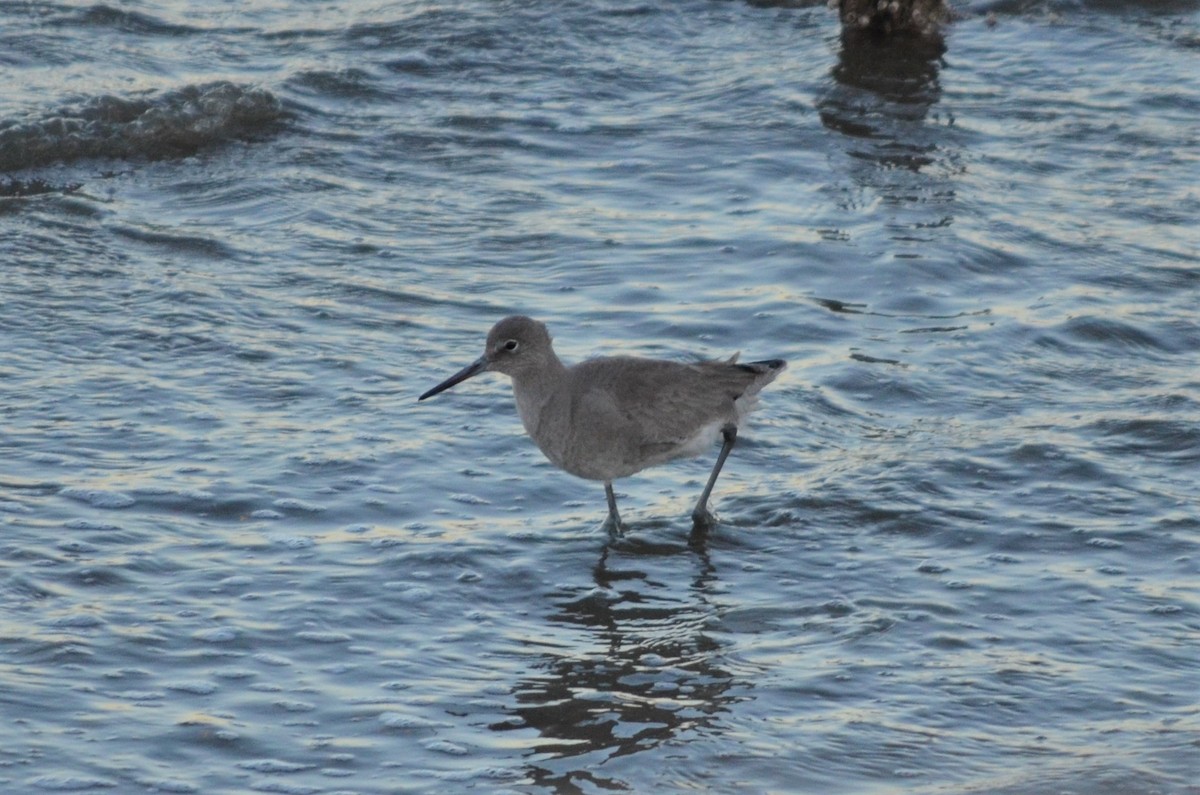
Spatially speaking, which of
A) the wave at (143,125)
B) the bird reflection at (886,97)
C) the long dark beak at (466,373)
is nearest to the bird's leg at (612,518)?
the long dark beak at (466,373)

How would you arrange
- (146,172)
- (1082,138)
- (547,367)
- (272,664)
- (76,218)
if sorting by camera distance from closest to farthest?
(272,664), (547,367), (76,218), (146,172), (1082,138)

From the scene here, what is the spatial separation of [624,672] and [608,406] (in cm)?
145

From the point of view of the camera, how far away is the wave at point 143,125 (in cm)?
1141

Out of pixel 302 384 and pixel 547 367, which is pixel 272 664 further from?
pixel 302 384

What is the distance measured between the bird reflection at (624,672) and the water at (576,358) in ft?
0.06

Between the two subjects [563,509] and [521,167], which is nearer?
[563,509]

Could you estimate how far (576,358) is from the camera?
342 inches

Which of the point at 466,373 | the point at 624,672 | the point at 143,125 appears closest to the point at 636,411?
the point at 466,373

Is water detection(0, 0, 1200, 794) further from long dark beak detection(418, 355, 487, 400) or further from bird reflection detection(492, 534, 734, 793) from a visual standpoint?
long dark beak detection(418, 355, 487, 400)

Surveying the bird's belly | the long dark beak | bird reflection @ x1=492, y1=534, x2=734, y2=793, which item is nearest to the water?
bird reflection @ x1=492, y1=534, x2=734, y2=793

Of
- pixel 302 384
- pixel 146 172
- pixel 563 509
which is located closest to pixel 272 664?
pixel 563 509

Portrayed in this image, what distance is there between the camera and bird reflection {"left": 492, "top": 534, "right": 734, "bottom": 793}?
18.2ft

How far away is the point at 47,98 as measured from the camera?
478 inches

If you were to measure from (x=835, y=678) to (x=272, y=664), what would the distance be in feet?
6.32
